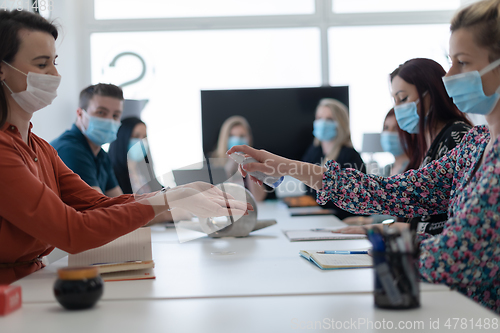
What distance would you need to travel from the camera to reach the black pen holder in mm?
745

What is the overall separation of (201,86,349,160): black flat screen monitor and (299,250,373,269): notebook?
10.1 ft

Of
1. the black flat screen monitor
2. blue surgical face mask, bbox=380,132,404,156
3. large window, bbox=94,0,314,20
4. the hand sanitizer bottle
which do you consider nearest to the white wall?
large window, bbox=94,0,314,20

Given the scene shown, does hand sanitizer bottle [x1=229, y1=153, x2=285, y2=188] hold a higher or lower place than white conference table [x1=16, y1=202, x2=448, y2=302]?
higher

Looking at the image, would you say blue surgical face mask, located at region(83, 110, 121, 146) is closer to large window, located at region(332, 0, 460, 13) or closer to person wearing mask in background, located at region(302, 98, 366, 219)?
person wearing mask in background, located at region(302, 98, 366, 219)

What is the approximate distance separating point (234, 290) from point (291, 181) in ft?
11.4

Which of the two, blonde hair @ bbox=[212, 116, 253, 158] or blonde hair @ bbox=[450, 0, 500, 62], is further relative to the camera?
blonde hair @ bbox=[212, 116, 253, 158]

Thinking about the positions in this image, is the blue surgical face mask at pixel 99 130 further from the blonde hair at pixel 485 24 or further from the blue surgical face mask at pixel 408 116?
the blonde hair at pixel 485 24

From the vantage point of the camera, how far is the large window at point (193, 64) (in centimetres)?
426

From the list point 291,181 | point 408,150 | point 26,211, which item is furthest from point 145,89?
point 26,211

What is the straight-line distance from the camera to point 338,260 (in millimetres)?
1208

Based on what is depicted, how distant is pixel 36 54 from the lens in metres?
1.29

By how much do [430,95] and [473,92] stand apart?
0.74 metres

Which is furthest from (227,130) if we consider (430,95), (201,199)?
(201,199)

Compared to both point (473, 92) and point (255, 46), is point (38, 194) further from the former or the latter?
point (255, 46)
